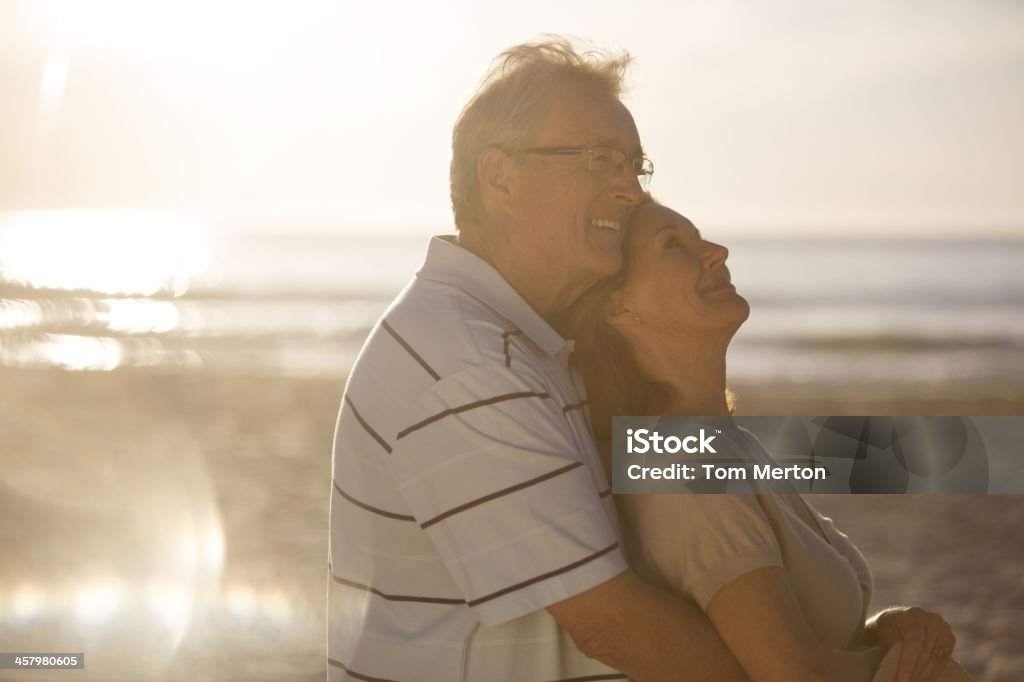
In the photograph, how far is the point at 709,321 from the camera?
2.62m

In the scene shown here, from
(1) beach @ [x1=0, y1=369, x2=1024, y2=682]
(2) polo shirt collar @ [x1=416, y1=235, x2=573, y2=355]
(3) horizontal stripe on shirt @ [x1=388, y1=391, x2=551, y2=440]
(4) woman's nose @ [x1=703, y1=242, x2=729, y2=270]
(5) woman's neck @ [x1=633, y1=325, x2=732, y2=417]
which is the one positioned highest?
(4) woman's nose @ [x1=703, y1=242, x2=729, y2=270]

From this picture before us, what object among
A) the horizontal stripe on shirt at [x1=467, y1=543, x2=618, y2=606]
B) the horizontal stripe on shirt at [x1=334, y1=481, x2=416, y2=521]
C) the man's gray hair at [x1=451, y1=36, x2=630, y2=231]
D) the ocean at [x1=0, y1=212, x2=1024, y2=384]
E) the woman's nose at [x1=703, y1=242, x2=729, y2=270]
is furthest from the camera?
the ocean at [x1=0, y1=212, x2=1024, y2=384]

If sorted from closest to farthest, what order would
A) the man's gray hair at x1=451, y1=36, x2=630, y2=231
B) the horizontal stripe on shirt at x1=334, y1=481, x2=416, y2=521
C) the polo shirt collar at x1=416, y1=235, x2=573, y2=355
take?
1. the horizontal stripe on shirt at x1=334, y1=481, x2=416, y2=521
2. the polo shirt collar at x1=416, y1=235, x2=573, y2=355
3. the man's gray hair at x1=451, y1=36, x2=630, y2=231

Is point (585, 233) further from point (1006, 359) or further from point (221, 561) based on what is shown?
point (1006, 359)

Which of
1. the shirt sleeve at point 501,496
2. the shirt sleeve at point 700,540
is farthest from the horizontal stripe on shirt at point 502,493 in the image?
the shirt sleeve at point 700,540

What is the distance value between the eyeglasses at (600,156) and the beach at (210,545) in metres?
3.77

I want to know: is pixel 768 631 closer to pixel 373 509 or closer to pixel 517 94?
pixel 373 509

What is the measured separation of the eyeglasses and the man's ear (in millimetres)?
55

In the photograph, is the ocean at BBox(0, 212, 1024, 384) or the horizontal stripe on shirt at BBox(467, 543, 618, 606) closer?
the horizontal stripe on shirt at BBox(467, 543, 618, 606)

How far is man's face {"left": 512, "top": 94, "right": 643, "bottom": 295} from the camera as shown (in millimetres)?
2574

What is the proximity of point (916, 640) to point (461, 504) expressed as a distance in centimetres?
111

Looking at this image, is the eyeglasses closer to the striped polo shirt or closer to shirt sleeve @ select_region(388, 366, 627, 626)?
the striped polo shirt

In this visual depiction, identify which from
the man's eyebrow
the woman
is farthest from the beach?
the man's eyebrow

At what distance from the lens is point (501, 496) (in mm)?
2027
